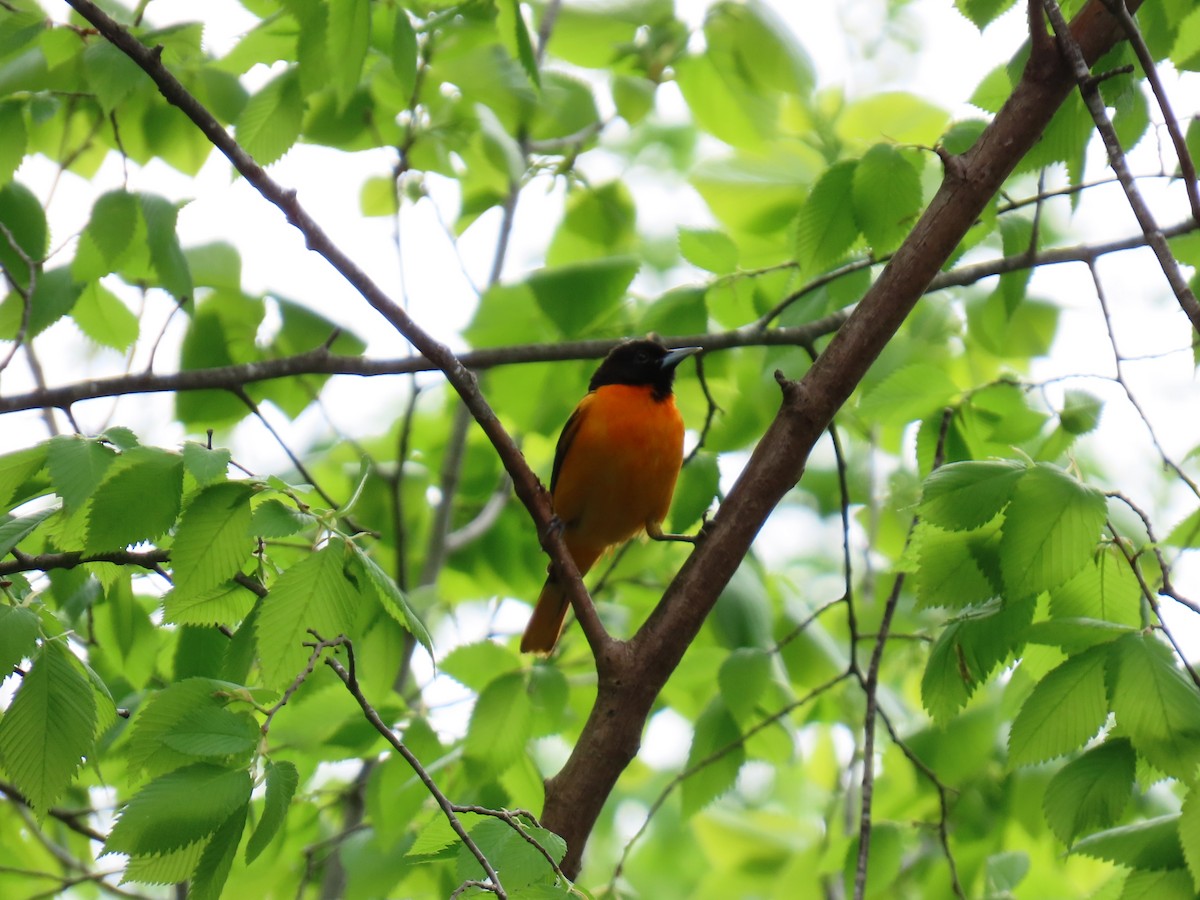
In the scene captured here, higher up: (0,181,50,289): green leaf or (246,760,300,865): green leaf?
(0,181,50,289): green leaf

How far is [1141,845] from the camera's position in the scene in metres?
2.51

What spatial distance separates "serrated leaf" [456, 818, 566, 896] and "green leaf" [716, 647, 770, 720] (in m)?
1.79

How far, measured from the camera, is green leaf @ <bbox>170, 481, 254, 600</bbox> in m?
2.24

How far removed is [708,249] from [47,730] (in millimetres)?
2760

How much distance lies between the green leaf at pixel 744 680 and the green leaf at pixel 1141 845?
49.1 inches

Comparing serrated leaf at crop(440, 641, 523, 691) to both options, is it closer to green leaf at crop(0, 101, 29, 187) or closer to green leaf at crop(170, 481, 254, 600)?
green leaf at crop(170, 481, 254, 600)

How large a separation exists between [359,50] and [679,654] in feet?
5.79

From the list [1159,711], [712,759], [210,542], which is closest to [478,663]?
[712,759]

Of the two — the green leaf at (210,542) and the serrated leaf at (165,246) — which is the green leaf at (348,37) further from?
the green leaf at (210,542)

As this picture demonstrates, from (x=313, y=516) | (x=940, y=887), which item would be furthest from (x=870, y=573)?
(x=313, y=516)

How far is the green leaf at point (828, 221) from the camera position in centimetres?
338

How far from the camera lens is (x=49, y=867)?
14.2 ft

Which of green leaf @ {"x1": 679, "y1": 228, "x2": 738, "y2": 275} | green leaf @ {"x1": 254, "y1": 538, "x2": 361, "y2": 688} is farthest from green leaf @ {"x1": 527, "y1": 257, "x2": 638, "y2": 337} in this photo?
green leaf @ {"x1": 254, "y1": 538, "x2": 361, "y2": 688}

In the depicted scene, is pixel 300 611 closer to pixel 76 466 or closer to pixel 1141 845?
pixel 76 466
